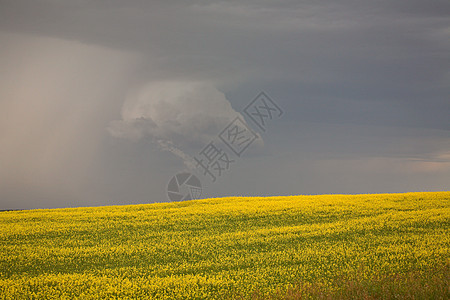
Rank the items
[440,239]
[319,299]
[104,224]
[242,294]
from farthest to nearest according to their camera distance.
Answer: [104,224]
[440,239]
[242,294]
[319,299]

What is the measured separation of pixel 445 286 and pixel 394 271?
10.8ft

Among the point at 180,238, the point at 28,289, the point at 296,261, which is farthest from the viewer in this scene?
the point at 180,238

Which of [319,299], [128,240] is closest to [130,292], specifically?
[319,299]

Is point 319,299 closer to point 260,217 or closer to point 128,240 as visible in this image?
point 128,240

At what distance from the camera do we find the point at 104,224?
24.1 m

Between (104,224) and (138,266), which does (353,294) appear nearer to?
(138,266)

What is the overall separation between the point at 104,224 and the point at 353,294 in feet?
57.4

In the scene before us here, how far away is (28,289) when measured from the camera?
13305 mm

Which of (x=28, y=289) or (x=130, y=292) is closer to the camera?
(x=130, y=292)

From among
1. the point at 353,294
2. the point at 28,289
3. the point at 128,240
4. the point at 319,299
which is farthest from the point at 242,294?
the point at 128,240

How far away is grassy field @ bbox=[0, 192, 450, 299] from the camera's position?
1206 centimetres

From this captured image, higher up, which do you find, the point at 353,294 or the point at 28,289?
the point at 353,294

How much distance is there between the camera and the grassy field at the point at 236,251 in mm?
12062

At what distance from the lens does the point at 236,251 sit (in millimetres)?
16844
